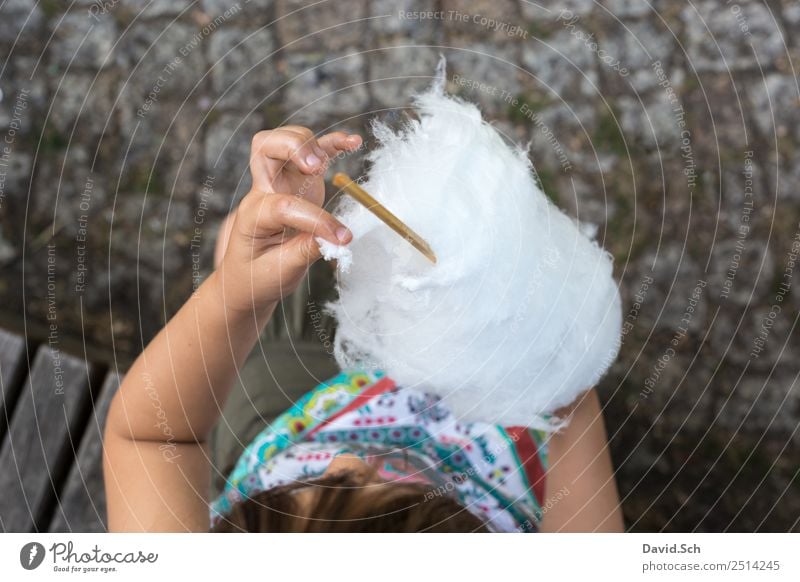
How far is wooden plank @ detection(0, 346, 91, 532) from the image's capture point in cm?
93

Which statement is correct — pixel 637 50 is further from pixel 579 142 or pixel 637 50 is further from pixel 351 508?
pixel 351 508

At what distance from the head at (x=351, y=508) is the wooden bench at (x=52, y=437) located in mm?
303

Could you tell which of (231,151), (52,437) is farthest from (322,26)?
(52,437)

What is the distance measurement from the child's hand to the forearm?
0.14 ft

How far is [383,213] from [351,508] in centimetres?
31

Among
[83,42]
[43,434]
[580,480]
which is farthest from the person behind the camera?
[83,42]

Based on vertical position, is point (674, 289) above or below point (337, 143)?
below

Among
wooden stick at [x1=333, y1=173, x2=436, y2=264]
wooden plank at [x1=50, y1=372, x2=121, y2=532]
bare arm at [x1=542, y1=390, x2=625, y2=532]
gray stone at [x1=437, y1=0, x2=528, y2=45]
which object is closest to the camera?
wooden stick at [x1=333, y1=173, x2=436, y2=264]

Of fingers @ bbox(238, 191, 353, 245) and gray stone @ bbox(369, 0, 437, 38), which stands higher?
gray stone @ bbox(369, 0, 437, 38)

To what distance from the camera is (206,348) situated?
67 centimetres

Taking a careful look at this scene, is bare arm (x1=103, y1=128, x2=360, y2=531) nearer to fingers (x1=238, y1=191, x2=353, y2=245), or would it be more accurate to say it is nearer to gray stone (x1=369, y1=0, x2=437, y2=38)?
fingers (x1=238, y1=191, x2=353, y2=245)
